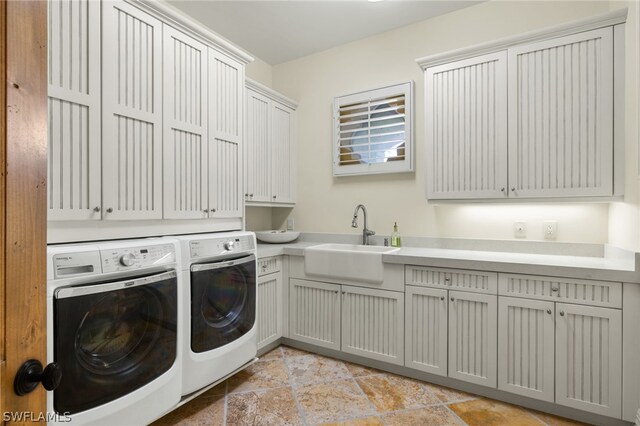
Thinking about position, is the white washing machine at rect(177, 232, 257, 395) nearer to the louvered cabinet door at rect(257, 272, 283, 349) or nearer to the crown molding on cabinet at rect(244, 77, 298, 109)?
the louvered cabinet door at rect(257, 272, 283, 349)

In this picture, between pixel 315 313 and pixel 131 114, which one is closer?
pixel 131 114

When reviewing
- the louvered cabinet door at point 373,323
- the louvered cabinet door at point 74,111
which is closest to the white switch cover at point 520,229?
the louvered cabinet door at point 373,323

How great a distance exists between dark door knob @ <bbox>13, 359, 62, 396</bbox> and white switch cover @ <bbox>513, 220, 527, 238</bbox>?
2.79 meters

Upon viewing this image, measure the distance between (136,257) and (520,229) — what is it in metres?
2.60

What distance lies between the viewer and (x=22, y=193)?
0.57 m

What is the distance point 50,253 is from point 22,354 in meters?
1.01

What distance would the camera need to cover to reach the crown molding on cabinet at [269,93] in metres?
2.98

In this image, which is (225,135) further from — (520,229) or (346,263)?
(520,229)

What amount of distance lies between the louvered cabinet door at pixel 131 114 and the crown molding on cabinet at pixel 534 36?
196 centimetres

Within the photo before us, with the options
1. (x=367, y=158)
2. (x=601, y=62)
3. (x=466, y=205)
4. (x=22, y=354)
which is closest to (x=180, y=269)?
(x=22, y=354)

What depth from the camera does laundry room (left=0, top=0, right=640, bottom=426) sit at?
1613 mm

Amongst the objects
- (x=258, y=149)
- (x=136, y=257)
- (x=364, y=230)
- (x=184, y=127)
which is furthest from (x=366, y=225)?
(x=136, y=257)

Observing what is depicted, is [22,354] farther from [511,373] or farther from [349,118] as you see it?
[349,118]

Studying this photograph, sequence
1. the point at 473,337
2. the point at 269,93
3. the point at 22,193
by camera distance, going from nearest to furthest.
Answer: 1. the point at 22,193
2. the point at 473,337
3. the point at 269,93
